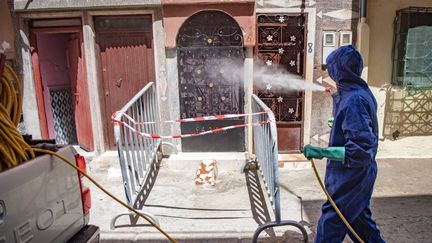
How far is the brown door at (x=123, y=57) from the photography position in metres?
6.30

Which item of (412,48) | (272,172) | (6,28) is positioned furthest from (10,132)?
(412,48)

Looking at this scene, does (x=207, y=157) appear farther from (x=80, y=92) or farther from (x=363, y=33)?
(x=363, y=33)

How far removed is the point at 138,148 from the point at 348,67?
3.10m

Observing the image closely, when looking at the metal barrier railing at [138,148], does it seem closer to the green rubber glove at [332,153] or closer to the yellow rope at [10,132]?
the yellow rope at [10,132]

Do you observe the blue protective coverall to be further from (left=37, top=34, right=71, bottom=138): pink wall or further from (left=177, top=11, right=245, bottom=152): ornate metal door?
(left=37, top=34, right=71, bottom=138): pink wall

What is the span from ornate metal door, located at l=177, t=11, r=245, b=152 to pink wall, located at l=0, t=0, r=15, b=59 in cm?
307

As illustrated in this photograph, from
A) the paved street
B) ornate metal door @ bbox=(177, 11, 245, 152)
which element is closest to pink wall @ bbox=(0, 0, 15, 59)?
the paved street

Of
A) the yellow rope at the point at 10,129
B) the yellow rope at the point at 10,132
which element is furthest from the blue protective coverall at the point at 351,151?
the yellow rope at the point at 10,129

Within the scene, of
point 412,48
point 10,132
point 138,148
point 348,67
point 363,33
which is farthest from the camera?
point 412,48

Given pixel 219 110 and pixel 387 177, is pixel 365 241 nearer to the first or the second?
pixel 387 177

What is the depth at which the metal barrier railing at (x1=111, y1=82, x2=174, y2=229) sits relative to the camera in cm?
414

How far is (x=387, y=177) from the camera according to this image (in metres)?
5.48

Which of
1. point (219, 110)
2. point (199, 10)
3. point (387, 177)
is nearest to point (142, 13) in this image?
point (199, 10)

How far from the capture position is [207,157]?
6.23 metres
